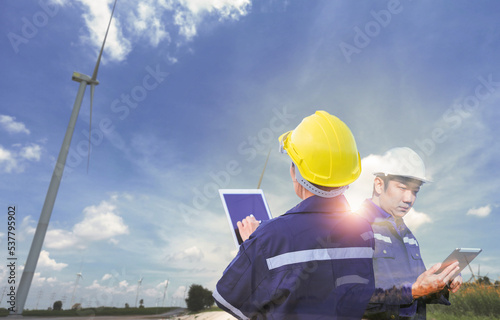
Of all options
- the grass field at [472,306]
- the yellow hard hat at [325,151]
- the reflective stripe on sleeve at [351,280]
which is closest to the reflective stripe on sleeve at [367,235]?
the reflective stripe on sleeve at [351,280]

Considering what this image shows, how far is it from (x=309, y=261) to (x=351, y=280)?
0.56 meters

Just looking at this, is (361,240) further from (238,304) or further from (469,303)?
(469,303)

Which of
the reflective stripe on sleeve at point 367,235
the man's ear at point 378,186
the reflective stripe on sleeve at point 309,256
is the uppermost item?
the man's ear at point 378,186

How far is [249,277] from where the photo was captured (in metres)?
3.02

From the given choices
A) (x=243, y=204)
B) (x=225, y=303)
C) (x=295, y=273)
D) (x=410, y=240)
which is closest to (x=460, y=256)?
(x=410, y=240)

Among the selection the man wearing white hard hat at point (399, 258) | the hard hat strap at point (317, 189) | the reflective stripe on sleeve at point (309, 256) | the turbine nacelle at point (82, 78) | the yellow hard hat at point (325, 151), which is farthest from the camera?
the turbine nacelle at point (82, 78)

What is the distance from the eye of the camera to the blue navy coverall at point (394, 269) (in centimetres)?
573

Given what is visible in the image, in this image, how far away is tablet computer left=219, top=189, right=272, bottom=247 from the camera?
5.72 metres

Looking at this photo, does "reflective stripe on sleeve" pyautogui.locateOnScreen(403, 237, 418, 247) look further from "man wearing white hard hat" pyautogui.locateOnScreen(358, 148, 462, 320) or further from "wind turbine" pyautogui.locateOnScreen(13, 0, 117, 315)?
"wind turbine" pyautogui.locateOnScreen(13, 0, 117, 315)

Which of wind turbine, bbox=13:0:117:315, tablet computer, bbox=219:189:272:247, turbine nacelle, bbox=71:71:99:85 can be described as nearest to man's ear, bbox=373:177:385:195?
tablet computer, bbox=219:189:272:247

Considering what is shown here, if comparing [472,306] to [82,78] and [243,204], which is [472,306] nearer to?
[243,204]

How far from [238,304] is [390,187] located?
4.91 metres

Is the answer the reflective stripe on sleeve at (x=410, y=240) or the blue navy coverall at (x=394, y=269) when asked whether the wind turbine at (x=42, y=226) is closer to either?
the blue navy coverall at (x=394, y=269)

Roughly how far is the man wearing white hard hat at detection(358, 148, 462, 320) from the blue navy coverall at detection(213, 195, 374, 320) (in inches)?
108
